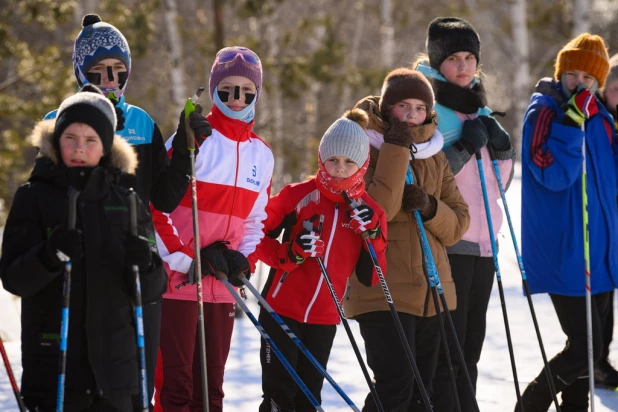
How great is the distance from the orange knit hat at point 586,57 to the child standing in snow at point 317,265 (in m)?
1.68

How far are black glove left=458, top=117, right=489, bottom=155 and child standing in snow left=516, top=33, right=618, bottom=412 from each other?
0.40 meters

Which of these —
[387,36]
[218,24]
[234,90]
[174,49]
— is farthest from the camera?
[387,36]

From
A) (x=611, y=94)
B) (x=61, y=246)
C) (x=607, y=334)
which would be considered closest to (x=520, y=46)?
(x=611, y=94)

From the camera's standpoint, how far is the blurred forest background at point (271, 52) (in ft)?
35.6

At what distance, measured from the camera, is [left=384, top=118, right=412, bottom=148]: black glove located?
4.46m

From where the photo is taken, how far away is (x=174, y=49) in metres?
13.9

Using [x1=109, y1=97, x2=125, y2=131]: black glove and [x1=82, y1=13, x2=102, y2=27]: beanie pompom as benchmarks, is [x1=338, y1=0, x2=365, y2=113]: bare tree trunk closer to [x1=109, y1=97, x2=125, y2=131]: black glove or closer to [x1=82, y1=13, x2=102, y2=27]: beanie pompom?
[x1=82, y1=13, x2=102, y2=27]: beanie pompom

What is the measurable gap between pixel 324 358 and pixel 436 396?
2.49ft

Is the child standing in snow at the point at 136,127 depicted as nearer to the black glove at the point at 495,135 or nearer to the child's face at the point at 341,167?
the child's face at the point at 341,167

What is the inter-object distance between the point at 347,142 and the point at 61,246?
1.69 metres

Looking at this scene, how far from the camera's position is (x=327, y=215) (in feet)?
14.2

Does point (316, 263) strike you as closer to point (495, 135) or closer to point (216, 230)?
point (216, 230)

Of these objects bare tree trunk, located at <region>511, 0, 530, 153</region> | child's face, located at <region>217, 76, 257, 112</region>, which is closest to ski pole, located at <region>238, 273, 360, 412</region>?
child's face, located at <region>217, 76, 257, 112</region>

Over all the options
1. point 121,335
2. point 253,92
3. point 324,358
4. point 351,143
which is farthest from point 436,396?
point 121,335
